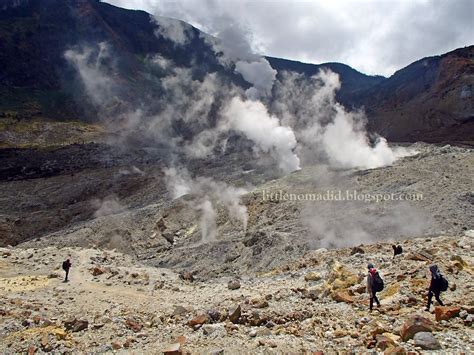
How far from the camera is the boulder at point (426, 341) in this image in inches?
257

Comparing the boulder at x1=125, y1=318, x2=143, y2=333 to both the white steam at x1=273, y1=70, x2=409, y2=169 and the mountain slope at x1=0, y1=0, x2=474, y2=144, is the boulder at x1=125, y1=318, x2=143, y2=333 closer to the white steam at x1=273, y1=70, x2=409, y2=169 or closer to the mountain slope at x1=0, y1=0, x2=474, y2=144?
the white steam at x1=273, y1=70, x2=409, y2=169

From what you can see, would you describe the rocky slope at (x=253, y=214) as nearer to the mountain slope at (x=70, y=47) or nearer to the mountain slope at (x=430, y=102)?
the mountain slope at (x=430, y=102)

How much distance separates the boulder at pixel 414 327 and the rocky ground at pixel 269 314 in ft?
0.05

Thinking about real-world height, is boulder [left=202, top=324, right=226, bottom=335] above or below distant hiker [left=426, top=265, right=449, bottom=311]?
below

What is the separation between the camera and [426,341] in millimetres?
6598

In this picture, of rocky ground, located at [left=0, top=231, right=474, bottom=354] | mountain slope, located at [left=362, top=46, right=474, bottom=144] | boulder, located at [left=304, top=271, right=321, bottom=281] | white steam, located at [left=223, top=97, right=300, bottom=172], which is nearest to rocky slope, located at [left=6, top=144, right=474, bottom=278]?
white steam, located at [left=223, top=97, right=300, bottom=172]

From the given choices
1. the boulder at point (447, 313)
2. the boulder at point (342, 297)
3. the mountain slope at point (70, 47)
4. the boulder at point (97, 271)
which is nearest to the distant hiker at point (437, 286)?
the boulder at point (447, 313)

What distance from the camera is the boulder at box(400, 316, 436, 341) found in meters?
6.85

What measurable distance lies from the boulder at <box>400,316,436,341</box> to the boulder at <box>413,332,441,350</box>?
93mm

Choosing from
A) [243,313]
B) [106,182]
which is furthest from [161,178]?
[243,313]

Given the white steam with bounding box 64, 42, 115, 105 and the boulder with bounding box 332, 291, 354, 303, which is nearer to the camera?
the boulder with bounding box 332, 291, 354, 303

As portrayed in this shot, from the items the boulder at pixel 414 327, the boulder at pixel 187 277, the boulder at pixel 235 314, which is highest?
the boulder at pixel 414 327

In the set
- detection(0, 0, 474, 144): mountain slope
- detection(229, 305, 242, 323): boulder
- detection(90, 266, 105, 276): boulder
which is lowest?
detection(90, 266, 105, 276): boulder

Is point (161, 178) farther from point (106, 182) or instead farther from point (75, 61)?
point (75, 61)
